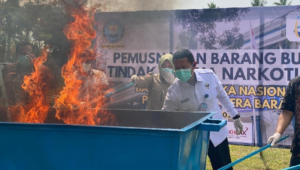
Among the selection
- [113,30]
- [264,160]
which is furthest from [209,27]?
[264,160]

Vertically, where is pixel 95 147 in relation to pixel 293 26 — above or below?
below

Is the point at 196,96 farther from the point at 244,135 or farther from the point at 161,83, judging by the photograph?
the point at 244,135

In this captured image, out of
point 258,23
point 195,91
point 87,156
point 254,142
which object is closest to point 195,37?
point 258,23

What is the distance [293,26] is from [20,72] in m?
4.72

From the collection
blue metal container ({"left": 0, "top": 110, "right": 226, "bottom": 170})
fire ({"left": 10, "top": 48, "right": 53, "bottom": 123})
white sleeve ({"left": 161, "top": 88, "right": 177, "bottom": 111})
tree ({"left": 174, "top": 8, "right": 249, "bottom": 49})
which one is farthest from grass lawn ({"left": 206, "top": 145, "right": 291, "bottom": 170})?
blue metal container ({"left": 0, "top": 110, "right": 226, "bottom": 170})

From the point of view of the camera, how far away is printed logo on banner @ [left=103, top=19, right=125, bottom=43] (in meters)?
6.54

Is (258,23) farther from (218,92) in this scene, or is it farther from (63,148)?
(63,148)

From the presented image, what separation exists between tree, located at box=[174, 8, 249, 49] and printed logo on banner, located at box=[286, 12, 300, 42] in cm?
77

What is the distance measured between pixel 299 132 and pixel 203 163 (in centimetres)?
93

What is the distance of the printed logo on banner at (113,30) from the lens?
6.54 meters

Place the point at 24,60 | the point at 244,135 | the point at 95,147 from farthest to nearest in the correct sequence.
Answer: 1. the point at 244,135
2. the point at 24,60
3. the point at 95,147

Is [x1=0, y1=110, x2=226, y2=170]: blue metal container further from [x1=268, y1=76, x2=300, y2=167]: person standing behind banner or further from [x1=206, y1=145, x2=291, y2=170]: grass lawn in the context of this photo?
[x1=206, y1=145, x2=291, y2=170]: grass lawn

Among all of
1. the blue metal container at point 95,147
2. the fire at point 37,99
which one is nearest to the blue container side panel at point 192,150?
the blue metal container at point 95,147

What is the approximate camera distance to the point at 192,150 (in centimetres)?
251
